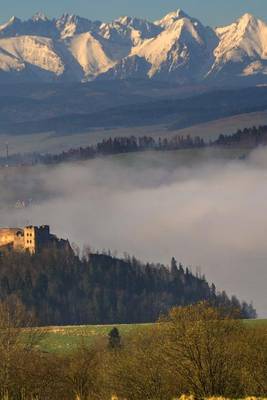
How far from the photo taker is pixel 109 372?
11006cm

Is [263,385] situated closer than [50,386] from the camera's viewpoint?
Yes

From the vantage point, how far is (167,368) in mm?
104250

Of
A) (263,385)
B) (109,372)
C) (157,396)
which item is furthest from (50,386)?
(263,385)

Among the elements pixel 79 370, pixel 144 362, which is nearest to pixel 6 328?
pixel 79 370

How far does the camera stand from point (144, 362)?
108562 mm

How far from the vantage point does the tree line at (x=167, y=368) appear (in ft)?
329

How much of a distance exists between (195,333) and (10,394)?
1432cm

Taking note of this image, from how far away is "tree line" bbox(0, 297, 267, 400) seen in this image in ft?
329

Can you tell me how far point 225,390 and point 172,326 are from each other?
37.2ft

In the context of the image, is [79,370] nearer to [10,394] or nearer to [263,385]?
[10,394]

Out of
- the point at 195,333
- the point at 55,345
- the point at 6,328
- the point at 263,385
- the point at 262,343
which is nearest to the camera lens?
the point at 263,385

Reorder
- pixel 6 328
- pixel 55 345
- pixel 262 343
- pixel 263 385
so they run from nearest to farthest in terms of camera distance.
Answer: pixel 263 385 → pixel 262 343 → pixel 6 328 → pixel 55 345

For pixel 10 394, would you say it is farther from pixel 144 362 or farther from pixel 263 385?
pixel 263 385

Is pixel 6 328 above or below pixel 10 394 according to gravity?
above
